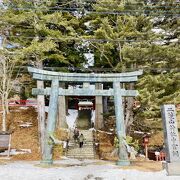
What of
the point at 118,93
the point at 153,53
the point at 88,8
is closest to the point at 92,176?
the point at 118,93

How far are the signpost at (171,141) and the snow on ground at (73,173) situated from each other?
0.41 metres

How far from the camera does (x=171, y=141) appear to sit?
44.6 feet

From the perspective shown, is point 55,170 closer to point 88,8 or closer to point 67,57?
point 67,57

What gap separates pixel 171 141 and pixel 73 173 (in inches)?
165

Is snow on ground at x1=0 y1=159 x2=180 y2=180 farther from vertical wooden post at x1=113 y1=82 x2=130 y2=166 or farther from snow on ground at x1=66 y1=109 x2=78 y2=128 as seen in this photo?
snow on ground at x1=66 y1=109 x2=78 y2=128

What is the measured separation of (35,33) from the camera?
2114 cm

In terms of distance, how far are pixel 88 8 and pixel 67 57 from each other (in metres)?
4.18

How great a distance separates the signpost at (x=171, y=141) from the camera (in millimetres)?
12883

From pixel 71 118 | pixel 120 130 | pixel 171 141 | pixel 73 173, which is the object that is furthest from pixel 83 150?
pixel 71 118

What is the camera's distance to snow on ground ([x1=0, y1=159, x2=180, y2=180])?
39.9 ft

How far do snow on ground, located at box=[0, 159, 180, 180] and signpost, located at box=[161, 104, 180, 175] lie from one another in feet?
1.35

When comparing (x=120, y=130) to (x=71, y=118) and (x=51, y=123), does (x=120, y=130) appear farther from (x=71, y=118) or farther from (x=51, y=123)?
(x=71, y=118)

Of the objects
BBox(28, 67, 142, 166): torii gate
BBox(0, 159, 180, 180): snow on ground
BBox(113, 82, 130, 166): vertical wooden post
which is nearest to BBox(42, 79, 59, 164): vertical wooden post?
BBox(28, 67, 142, 166): torii gate

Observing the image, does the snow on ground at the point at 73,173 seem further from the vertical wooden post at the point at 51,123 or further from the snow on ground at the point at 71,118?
the snow on ground at the point at 71,118
